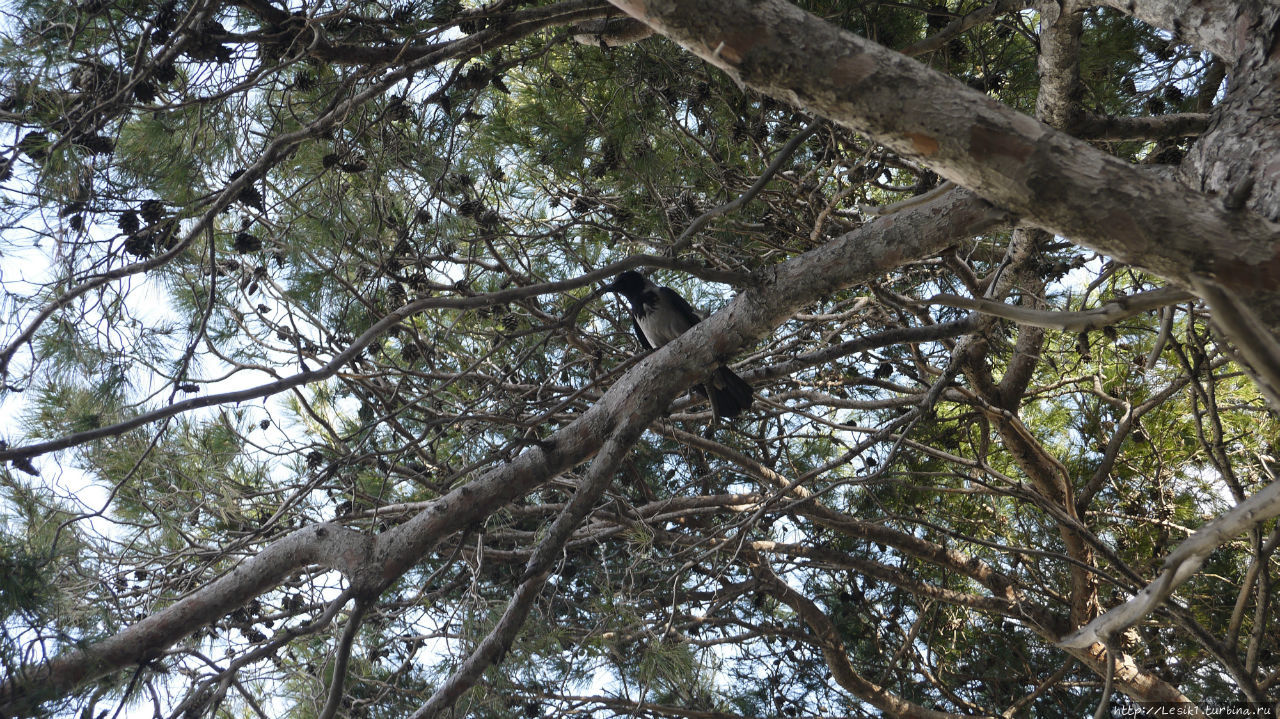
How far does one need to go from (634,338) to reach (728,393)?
1277mm

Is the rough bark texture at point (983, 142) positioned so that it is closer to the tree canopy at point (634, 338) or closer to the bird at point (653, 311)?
the tree canopy at point (634, 338)

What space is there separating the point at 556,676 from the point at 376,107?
2.52 meters

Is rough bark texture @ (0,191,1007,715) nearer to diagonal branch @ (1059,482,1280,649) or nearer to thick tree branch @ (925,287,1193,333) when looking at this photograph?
thick tree branch @ (925,287,1193,333)

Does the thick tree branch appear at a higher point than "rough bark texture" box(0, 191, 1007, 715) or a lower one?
lower

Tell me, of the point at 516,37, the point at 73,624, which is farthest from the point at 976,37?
the point at 73,624

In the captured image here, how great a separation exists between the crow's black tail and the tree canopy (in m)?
0.13

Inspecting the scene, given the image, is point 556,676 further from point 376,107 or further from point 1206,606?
point 1206,606

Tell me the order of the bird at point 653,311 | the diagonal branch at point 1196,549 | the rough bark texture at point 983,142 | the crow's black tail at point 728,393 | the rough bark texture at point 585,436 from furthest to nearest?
1. the bird at point 653,311
2. the crow's black tail at point 728,393
3. the rough bark texture at point 585,436
4. the rough bark texture at point 983,142
5. the diagonal branch at point 1196,549

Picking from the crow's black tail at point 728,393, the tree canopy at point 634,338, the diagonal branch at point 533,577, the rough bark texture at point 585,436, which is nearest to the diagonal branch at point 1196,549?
the tree canopy at point 634,338

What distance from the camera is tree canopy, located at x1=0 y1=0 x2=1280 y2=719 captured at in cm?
139

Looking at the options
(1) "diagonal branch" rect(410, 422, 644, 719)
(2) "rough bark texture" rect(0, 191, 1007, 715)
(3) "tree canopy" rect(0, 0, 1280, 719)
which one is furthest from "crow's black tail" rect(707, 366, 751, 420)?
(1) "diagonal branch" rect(410, 422, 644, 719)

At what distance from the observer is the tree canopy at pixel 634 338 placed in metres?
1.39

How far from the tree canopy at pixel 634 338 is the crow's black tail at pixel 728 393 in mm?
129

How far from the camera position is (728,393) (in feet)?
9.07
